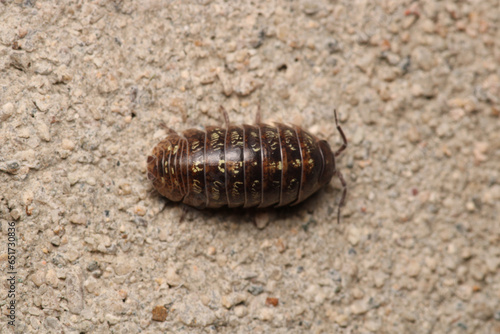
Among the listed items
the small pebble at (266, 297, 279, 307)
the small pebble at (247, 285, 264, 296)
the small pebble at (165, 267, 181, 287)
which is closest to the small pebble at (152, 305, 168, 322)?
the small pebble at (165, 267, 181, 287)

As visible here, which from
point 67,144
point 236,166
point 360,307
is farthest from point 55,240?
point 360,307

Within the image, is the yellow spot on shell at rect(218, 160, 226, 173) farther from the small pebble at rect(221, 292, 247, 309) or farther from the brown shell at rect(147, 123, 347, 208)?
the small pebble at rect(221, 292, 247, 309)

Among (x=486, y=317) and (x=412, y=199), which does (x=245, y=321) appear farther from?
(x=486, y=317)

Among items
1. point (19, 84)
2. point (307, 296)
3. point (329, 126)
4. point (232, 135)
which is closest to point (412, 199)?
point (329, 126)

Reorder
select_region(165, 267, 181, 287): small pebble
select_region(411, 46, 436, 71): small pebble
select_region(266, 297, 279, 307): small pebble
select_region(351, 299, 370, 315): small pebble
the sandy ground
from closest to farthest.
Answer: the sandy ground
select_region(165, 267, 181, 287): small pebble
select_region(266, 297, 279, 307): small pebble
select_region(351, 299, 370, 315): small pebble
select_region(411, 46, 436, 71): small pebble

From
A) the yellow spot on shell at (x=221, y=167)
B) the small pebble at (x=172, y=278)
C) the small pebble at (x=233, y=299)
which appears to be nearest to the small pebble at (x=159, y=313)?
the small pebble at (x=172, y=278)
